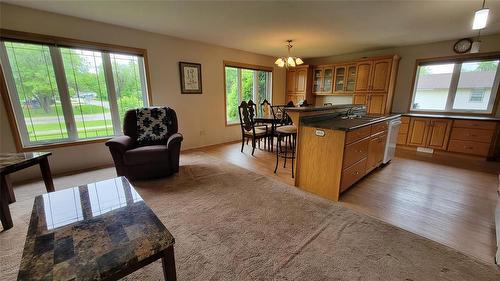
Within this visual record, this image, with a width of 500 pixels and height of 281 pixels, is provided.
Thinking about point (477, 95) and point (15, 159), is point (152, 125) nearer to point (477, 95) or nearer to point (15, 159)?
point (15, 159)

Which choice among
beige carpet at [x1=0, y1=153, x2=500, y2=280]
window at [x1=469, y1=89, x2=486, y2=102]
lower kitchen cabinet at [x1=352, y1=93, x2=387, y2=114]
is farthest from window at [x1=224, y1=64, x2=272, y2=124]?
window at [x1=469, y1=89, x2=486, y2=102]

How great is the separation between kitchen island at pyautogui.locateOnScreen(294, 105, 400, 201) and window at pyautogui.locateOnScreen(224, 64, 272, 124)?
2.91 m

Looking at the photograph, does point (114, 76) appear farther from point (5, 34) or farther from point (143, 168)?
point (143, 168)

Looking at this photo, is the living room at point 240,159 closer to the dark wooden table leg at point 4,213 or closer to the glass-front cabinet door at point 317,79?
the dark wooden table leg at point 4,213

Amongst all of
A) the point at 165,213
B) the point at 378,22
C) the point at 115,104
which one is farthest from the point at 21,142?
the point at 378,22

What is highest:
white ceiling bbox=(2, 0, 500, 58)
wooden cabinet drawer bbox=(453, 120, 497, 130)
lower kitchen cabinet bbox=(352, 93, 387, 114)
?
white ceiling bbox=(2, 0, 500, 58)

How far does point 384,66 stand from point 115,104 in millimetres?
5667

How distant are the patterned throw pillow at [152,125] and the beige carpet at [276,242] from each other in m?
0.89

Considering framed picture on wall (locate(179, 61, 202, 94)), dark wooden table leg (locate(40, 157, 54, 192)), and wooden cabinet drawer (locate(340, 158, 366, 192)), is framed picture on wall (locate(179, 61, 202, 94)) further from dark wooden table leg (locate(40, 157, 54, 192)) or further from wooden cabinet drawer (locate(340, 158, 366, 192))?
wooden cabinet drawer (locate(340, 158, 366, 192))

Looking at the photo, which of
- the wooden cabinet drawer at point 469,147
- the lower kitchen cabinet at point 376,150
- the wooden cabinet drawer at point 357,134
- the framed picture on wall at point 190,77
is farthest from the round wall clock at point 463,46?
the framed picture on wall at point 190,77

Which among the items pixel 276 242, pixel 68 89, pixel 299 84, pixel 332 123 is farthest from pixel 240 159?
pixel 299 84

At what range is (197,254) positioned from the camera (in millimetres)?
1547

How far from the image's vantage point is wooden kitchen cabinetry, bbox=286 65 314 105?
A: 5.98m

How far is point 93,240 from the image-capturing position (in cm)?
103
